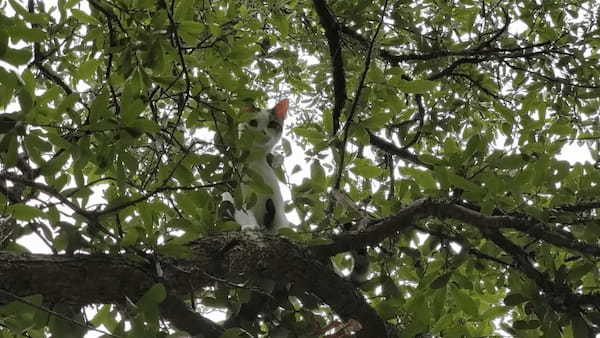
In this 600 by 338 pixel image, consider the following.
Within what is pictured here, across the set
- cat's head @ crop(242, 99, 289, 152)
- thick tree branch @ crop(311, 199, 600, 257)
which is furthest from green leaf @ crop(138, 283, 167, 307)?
cat's head @ crop(242, 99, 289, 152)

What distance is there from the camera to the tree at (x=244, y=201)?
60.1 inches

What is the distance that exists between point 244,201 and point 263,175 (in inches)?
38.5

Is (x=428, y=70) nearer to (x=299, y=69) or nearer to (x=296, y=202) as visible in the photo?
(x=299, y=69)

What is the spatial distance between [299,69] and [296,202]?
47.3 inches

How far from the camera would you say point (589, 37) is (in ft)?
9.30

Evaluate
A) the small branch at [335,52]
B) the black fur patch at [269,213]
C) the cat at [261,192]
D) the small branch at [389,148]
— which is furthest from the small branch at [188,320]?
the small branch at [389,148]

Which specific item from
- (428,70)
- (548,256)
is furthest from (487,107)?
(548,256)

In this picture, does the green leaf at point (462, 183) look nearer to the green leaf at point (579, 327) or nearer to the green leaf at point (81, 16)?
the green leaf at point (579, 327)

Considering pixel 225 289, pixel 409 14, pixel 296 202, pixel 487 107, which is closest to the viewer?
pixel 225 289

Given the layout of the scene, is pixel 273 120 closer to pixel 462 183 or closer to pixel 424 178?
pixel 424 178

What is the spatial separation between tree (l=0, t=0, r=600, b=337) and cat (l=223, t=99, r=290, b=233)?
48 millimetres

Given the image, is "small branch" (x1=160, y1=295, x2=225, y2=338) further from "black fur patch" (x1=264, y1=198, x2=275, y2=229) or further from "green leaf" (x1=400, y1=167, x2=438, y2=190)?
"black fur patch" (x1=264, y1=198, x2=275, y2=229)

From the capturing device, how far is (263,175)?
2883 millimetres

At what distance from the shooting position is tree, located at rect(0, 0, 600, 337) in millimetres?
1525
